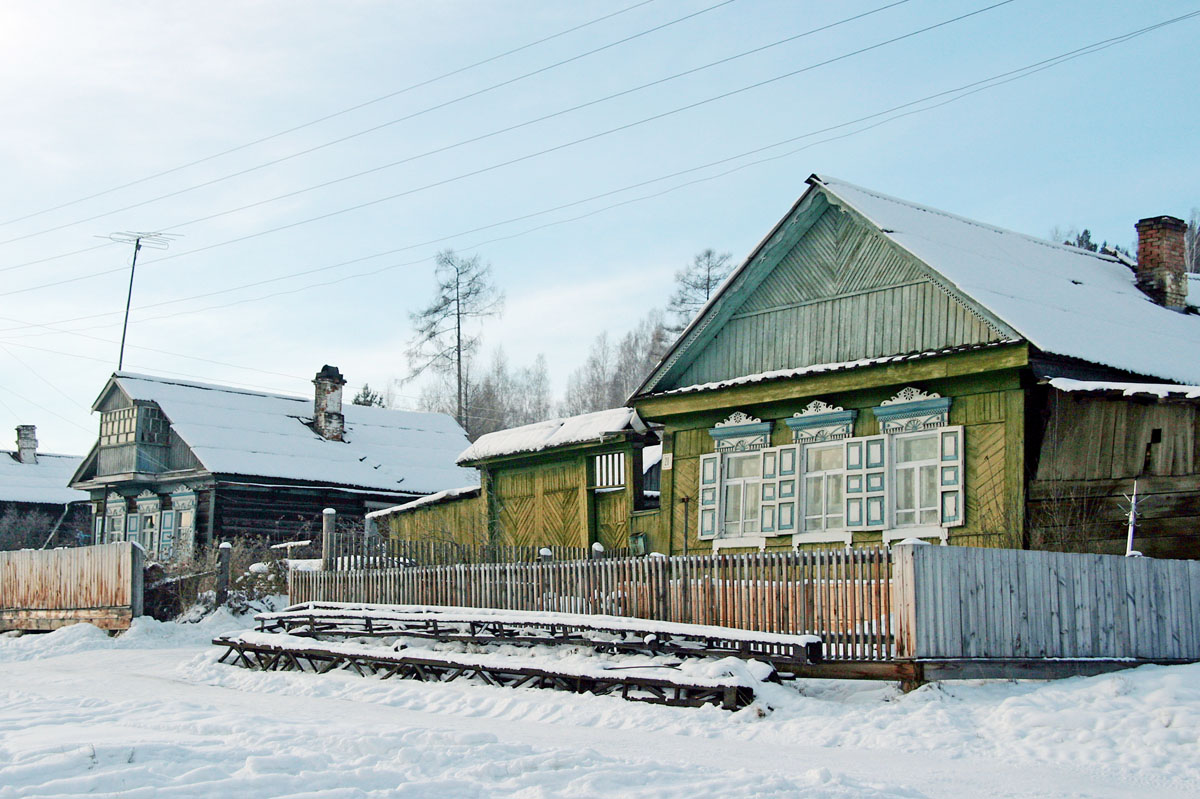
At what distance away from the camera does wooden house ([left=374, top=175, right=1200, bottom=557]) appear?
16297mm

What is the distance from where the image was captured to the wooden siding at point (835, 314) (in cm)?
1875

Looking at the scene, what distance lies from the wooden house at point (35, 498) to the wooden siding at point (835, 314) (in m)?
37.5

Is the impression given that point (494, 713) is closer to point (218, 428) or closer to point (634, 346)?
point (218, 428)

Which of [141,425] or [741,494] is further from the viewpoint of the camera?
[141,425]

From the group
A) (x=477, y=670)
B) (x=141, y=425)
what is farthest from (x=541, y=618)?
(x=141, y=425)

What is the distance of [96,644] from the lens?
23094 millimetres

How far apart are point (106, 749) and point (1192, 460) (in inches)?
505

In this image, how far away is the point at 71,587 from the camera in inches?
1013

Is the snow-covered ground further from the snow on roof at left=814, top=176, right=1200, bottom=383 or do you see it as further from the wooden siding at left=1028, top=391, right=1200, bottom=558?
the snow on roof at left=814, top=176, right=1200, bottom=383

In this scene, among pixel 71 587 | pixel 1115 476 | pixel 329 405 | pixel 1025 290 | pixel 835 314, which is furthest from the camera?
pixel 329 405

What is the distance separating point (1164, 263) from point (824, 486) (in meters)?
8.01

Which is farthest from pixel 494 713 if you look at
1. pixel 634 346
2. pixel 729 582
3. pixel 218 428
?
pixel 634 346

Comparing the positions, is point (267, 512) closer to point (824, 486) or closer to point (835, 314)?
point (824, 486)

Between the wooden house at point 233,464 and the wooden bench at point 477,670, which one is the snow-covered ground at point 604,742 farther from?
the wooden house at point 233,464
